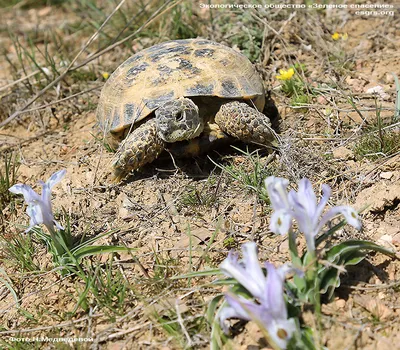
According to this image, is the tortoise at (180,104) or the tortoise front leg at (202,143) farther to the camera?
the tortoise front leg at (202,143)

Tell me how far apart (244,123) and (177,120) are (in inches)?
17.8

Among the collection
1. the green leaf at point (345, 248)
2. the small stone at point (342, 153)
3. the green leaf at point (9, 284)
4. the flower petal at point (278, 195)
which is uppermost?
the flower petal at point (278, 195)

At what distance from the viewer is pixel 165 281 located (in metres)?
2.60

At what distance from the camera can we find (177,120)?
11.0 feet

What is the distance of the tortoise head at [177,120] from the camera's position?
3.33m

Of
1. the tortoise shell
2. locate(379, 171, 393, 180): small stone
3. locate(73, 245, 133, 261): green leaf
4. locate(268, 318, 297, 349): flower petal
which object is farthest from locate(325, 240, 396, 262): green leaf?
the tortoise shell

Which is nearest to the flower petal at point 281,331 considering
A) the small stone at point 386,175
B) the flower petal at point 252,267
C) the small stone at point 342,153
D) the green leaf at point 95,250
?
the flower petal at point 252,267

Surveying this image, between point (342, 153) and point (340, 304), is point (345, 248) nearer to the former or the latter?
point (340, 304)

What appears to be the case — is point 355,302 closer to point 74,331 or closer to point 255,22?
point 74,331

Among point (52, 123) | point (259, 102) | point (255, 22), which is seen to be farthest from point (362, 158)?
point (52, 123)

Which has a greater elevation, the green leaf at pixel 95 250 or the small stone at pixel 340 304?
the green leaf at pixel 95 250

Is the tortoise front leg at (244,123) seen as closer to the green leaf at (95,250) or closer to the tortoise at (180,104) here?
the tortoise at (180,104)

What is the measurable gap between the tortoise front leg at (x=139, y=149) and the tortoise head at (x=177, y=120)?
3.5 inches

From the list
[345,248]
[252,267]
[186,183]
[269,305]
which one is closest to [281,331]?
[269,305]
